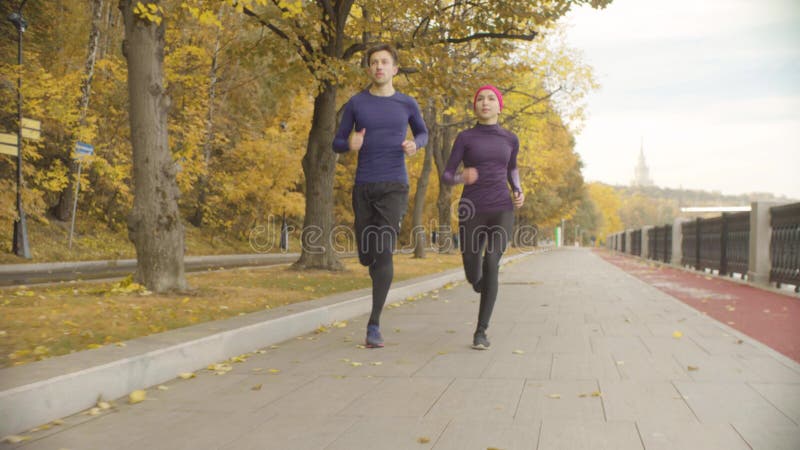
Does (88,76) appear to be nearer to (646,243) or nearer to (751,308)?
(751,308)

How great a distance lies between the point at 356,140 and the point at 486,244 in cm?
151

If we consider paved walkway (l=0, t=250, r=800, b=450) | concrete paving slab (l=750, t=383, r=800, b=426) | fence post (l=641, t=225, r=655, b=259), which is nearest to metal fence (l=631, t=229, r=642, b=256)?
fence post (l=641, t=225, r=655, b=259)

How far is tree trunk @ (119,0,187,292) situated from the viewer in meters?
9.45

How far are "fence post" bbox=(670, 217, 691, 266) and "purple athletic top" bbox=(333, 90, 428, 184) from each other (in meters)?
20.7

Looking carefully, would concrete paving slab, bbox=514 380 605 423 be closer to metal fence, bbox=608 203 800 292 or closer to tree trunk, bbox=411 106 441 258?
metal fence, bbox=608 203 800 292

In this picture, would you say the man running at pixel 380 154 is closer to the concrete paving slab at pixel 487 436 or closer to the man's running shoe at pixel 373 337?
the man's running shoe at pixel 373 337

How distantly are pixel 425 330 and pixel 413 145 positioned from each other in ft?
8.59

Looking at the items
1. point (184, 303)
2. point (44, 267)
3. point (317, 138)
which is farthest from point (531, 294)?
point (44, 267)

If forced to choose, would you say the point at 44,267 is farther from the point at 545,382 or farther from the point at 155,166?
the point at 545,382

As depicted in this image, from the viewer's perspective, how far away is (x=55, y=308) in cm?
754

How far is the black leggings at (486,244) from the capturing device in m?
6.55

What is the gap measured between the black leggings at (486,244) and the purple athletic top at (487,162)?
0.32 feet

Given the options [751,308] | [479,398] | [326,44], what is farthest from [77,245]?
[479,398]

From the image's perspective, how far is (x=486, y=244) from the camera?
21.9 feet
